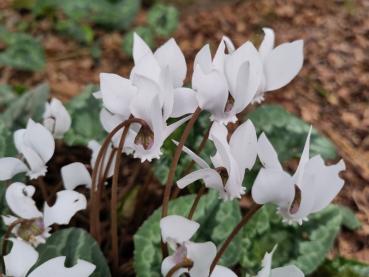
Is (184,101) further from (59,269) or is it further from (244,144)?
(59,269)

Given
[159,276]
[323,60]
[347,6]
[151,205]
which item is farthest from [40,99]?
[347,6]

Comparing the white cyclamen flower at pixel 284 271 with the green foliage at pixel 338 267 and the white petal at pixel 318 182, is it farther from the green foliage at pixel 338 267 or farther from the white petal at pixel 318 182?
the green foliage at pixel 338 267

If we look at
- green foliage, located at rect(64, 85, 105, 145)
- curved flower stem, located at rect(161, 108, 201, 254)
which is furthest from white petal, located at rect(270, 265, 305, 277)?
green foliage, located at rect(64, 85, 105, 145)

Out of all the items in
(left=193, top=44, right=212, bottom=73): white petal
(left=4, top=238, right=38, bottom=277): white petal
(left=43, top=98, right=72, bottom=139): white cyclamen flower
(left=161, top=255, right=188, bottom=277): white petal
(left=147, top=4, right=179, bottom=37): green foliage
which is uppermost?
(left=193, top=44, right=212, bottom=73): white petal

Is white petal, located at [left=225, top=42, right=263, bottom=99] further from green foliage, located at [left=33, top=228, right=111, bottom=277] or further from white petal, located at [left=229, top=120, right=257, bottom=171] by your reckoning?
green foliage, located at [left=33, top=228, right=111, bottom=277]

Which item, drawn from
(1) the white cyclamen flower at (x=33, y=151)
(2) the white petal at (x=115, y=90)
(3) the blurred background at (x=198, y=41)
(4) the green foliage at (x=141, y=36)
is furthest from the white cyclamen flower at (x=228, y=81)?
(4) the green foliage at (x=141, y=36)
